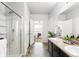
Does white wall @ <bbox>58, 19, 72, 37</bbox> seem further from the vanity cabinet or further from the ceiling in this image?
the ceiling

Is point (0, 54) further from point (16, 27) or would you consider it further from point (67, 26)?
point (67, 26)

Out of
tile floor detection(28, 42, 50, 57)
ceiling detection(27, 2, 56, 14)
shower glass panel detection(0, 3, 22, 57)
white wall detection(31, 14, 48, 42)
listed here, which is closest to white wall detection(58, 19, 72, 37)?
tile floor detection(28, 42, 50, 57)

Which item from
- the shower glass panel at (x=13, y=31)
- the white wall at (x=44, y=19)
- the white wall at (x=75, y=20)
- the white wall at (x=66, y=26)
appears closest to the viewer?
the white wall at (x=75, y=20)

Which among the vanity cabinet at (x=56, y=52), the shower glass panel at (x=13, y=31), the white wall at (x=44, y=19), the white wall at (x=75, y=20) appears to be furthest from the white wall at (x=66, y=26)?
the white wall at (x=44, y=19)

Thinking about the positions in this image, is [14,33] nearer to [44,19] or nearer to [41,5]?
[41,5]

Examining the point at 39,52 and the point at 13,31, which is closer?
the point at 13,31

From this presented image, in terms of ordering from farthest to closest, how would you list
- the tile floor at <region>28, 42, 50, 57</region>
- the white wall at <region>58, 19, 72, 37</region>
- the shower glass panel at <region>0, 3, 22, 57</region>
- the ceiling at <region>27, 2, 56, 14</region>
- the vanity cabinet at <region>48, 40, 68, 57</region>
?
the ceiling at <region>27, 2, 56, 14</region> < the tile floor at <region>28, 42, 50, 57</region> < the shower glass panel at <region>0, 3, 22, 57</region> < the white wall at <region>58, 19, 72, 37</region> < the vanity cabinet at <region>48, 40, 68, 57</region>

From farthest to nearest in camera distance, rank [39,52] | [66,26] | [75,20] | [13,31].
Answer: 1. [39,52]
2. [13,31]
3. [66,26]
4. [75,20]

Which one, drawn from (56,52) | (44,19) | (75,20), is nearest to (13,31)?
(56,52)

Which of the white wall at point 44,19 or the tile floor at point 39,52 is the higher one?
the white wall at point 44,19

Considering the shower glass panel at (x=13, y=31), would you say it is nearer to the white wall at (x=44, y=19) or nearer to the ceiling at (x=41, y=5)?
the ceiling at (x=41, y=5)

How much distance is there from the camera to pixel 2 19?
4.55 meters

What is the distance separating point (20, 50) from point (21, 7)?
6.44 ft

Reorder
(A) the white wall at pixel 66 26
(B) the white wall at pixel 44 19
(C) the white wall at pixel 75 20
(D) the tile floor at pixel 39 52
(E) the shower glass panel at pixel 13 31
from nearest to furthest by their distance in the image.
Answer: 1. (C) the white wall at pixel 75 20
2. (A) the white wall at pixel 66 26
3. (E) the shower glass panel at pixel 13 31
4. (D) the tile floor at pixel 39 52
5. (B) the white wall at pixel 44 19
